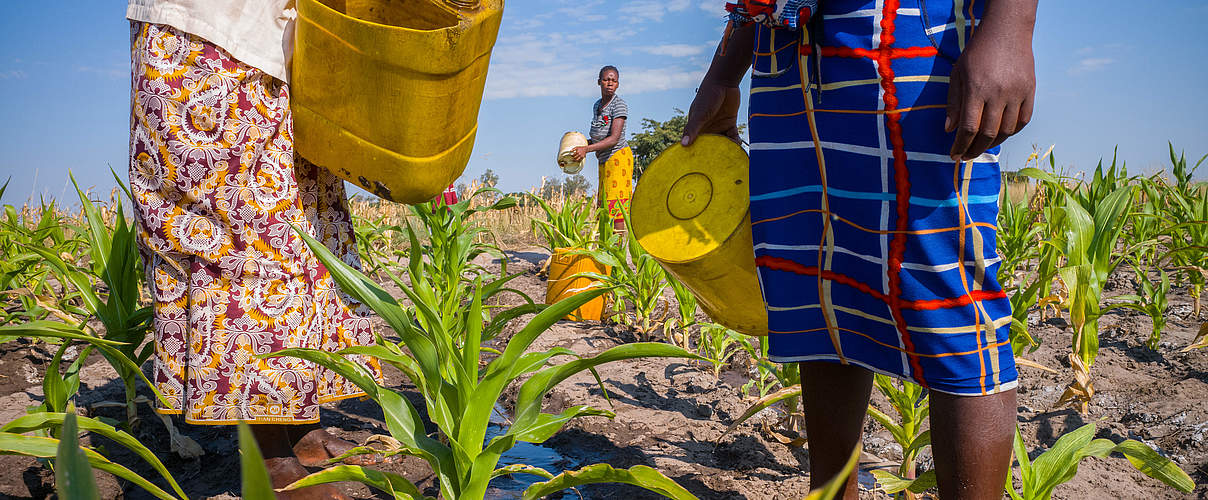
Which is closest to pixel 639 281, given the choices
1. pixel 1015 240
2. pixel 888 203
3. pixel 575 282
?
pixel 575 282

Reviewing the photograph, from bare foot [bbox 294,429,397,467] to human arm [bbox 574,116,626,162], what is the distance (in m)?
3.38

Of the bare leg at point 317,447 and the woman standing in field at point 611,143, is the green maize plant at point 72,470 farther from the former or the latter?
the woman standing in field at point 611,143

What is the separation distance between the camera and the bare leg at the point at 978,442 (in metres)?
0.97

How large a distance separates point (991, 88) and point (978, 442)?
49 cm

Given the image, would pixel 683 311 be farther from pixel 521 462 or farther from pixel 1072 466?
pixel 1072 466

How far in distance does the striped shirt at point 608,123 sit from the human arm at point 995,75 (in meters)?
4.20

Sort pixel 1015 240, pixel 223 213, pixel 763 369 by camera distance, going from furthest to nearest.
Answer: pixel 1015 240 < pixel 763 369 < pixel 223 213

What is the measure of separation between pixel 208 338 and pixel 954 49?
1434 millimetres

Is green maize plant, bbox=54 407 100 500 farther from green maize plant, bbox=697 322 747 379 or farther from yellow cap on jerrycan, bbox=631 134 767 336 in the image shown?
green maize plant, bbox=697 322 747 379

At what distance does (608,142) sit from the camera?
16.3 ft

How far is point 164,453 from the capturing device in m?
1.87

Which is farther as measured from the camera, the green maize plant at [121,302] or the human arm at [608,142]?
the human arm at [608,142]

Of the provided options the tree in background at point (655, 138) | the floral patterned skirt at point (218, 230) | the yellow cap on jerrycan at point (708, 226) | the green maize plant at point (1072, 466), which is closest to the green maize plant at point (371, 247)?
the floral patterned skirt at point (218, 230)

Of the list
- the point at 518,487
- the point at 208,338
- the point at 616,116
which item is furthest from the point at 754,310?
the point at 616,116
